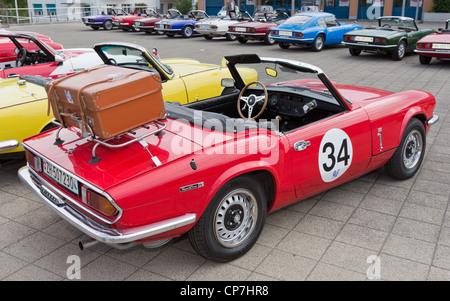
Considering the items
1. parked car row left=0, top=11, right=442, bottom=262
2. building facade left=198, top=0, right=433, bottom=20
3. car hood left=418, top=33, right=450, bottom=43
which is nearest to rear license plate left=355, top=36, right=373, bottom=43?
car hood left=418, top=33, right=450, bottom=43

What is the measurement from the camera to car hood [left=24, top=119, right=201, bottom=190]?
9.30 feet

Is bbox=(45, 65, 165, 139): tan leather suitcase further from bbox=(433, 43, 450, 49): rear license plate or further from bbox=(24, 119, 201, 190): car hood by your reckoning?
bbox=(433, 43, 450, 49): rear license plate

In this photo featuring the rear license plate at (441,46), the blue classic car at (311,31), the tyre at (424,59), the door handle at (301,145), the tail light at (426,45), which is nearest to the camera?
the door handle at (301,145)

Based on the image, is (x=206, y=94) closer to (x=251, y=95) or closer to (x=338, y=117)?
(x=251, y=95)

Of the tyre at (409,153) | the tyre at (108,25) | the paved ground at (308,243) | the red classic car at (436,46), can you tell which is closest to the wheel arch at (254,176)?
the paved ground at (308,243)

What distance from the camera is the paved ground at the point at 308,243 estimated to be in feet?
10.4

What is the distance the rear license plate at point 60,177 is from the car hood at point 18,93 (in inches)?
72.9

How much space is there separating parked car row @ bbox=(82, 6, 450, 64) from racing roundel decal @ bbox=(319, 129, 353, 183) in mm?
9463

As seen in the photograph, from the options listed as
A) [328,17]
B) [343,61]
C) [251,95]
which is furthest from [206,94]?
[328,17]

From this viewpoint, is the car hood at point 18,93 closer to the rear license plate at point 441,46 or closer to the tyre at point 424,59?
the rear license plate at point 441,46

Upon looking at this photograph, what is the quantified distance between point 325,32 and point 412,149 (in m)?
11.5

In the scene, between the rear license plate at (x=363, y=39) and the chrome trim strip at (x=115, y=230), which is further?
the rear license plate at (x=363, y=39)

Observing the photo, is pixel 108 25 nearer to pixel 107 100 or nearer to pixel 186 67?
pixel 186 67

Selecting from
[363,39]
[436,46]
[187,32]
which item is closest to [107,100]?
[436,46]
